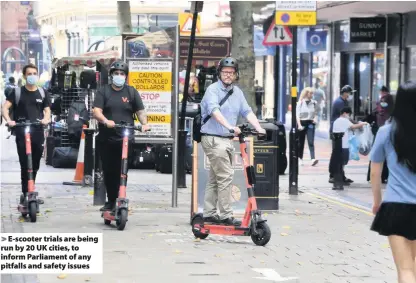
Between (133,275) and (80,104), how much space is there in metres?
12.4

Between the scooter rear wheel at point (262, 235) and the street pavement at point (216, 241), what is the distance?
8 cm

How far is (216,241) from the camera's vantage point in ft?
36.6

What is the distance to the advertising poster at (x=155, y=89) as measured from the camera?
47.0 ft

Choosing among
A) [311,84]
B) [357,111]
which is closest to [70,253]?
[357,111]

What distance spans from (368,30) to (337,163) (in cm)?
1281

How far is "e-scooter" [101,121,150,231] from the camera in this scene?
11680 mm

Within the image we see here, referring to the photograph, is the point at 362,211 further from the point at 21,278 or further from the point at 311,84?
the point at 311,84

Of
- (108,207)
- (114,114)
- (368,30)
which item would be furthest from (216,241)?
(368,30)

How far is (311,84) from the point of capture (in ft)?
123

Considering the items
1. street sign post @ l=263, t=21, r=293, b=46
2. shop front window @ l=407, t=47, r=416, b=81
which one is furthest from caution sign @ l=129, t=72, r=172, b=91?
shop front window @ l=407, t=47, r=416, b=81

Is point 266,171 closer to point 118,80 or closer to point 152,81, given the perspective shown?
point 152,81

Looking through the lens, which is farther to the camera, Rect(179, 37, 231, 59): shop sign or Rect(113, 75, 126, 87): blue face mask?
Rect(179, 37, 231, 59): shop sign

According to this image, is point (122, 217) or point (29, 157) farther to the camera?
point (29, 157)

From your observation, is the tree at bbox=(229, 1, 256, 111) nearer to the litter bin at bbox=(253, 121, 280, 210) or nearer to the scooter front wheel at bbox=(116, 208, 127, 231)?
the litter bin at bbox=(253, 121, 280, 210)
